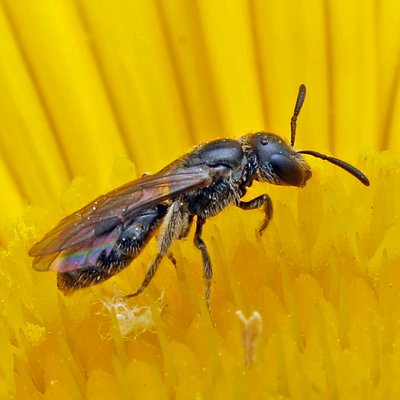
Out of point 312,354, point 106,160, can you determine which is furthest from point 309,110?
point 312,354

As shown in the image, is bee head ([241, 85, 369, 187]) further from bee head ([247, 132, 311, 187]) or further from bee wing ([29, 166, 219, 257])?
bee wing ([29, 166, 219, 257])

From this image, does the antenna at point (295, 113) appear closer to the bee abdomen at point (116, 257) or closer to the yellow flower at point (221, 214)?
the yellow flower at point (221, 214)

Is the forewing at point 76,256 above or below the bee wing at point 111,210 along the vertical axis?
below

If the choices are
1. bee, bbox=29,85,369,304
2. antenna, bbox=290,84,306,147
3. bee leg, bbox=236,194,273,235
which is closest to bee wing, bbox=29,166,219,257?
bee, bbox=29,85,369,304

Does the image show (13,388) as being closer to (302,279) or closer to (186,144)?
(302,279)

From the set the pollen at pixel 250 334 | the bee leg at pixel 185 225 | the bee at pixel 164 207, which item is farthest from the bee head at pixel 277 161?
the pollen at pixel 250 334

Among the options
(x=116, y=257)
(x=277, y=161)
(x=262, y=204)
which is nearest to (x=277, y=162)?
(x=277, y=161)

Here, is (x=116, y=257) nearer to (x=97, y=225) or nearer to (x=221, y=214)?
(x=97, y=225)
